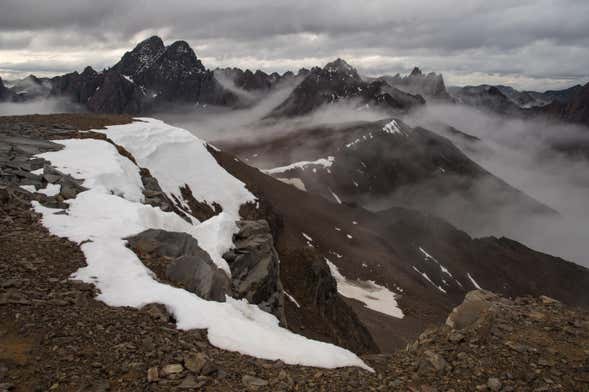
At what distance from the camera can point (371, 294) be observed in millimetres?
91875

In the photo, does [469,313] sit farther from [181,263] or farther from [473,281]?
[473,281]

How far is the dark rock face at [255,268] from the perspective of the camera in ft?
72.4

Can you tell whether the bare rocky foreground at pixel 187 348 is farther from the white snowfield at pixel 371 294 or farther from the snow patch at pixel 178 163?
the white snowfield at pixel 371 294

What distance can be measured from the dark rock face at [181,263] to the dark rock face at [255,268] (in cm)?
264

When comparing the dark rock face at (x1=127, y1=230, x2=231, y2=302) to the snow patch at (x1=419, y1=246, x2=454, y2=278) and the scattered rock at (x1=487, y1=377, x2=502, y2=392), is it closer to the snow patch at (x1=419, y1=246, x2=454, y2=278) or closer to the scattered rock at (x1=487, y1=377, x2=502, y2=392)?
the scattered rock at (x1=487, y1=377, x2=502, y2=392)

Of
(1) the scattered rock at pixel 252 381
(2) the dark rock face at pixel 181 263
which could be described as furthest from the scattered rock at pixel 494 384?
(2) the dark rock face at pixel 181 263

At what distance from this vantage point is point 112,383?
1008cm

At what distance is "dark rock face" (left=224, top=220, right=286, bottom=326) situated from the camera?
22.1 metres

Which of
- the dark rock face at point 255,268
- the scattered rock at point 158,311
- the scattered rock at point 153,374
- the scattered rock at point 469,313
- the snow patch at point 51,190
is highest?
the snow patch at point 51,190

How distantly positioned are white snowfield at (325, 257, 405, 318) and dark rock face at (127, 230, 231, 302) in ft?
211

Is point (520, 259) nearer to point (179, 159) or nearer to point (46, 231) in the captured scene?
point (179, 159)

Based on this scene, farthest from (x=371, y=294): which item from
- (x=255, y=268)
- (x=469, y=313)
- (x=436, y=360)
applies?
(x=436, y=360)

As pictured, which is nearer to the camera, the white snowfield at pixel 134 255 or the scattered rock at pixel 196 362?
the scattered rock at pixel 196 362

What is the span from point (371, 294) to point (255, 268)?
72440mm
